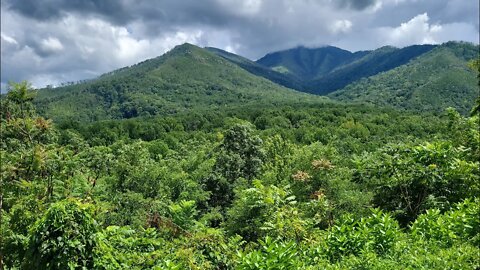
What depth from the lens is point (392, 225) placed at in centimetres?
691

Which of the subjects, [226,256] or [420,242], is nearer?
[420,242]

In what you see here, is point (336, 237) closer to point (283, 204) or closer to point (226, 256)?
point (226, 256)

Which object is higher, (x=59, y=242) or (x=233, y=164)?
(x=59, y=242)

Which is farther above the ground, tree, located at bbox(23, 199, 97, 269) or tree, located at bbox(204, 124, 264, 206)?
tree, located at bbox(23, 199, 97, 269)

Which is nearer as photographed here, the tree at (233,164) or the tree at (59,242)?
the tree at (59,242)

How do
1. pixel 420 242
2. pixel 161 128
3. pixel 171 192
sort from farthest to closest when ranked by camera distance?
1. pixel 161 128
2. pixel 171 192
3. pixel 420 242

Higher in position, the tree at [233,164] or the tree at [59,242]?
the tree at [59,242]

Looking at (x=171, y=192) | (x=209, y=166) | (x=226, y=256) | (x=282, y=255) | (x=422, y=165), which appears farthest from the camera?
(x=209, y=166)

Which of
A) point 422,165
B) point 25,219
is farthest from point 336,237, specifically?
point 25,219

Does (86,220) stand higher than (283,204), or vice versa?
(86,220)

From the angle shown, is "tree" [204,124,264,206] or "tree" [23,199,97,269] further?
"tree" [204,124,264,206]

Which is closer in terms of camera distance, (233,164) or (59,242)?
(59,242)

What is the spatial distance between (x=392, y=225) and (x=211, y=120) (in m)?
112

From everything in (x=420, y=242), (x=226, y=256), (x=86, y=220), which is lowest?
(x=226, y=256)
